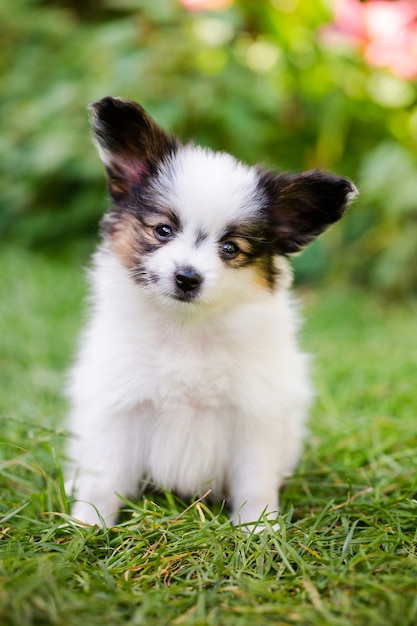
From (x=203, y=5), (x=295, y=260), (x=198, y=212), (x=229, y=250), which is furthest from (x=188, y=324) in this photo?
(x=203, y=5)

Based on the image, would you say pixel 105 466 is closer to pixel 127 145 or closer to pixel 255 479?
pixel 255 479

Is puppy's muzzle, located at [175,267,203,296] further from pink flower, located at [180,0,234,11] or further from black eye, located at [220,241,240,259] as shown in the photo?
pink flower, located at [180,0,234,11]

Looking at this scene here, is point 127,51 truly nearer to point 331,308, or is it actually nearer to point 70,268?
point 70,268

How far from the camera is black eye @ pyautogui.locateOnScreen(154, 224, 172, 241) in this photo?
9.38 ft

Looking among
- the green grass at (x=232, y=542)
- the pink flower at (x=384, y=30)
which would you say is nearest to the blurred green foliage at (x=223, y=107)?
the pink flower at (x=384, y=30)

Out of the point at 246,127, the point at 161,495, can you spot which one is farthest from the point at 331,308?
the point at 161,495

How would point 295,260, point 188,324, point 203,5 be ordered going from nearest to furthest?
point 188,324
point 203,5
point 295,260

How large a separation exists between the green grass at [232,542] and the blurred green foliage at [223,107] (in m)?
2.77

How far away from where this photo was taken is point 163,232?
2.88 metres

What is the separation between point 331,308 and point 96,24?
4.88m

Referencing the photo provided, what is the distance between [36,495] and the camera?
289 cm

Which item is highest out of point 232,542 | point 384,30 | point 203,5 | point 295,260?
point 384,30

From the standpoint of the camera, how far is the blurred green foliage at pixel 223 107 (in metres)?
6.68

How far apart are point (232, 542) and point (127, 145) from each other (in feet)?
5.55
